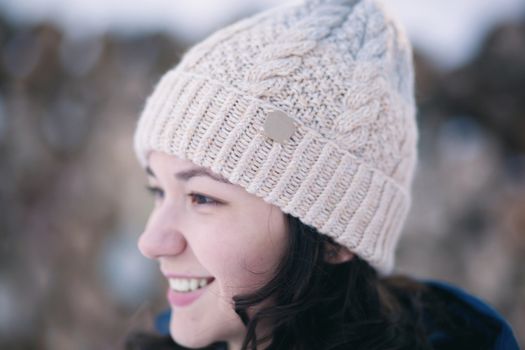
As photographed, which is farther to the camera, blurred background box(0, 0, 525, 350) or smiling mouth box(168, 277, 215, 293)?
blurred background box(0, 0, 525, 350)

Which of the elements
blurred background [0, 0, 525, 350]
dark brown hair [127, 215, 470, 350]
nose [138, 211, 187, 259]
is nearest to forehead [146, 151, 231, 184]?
nose [138, 211, 187, 259]

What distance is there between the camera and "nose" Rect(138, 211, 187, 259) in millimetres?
1292

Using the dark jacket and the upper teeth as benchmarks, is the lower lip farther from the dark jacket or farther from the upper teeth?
the dark jacket

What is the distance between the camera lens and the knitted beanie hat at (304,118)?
1.22 metres

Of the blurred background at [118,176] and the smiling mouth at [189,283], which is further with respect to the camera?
the blurred background at [118,176]

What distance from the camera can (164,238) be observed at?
1.30 m

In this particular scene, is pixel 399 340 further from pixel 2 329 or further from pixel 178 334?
pixel 2 329

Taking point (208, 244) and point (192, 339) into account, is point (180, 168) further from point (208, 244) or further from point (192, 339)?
point (192, 339)

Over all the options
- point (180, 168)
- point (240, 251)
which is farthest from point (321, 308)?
point (180, 168)

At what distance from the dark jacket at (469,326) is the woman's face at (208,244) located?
0.73 meters

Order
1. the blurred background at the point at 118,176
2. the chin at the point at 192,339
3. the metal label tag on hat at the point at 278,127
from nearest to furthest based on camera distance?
the metal label tag on hat at the point at 278,127 → the chin at the point at 192,339 → the blurred background at the point at 118,176

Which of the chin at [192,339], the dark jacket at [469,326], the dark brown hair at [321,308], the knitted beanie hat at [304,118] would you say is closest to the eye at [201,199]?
the knitted beanie hat at [304,118]

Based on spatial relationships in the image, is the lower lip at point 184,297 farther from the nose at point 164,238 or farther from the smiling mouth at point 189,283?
the nose at point 164,238

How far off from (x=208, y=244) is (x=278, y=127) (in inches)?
14.6
